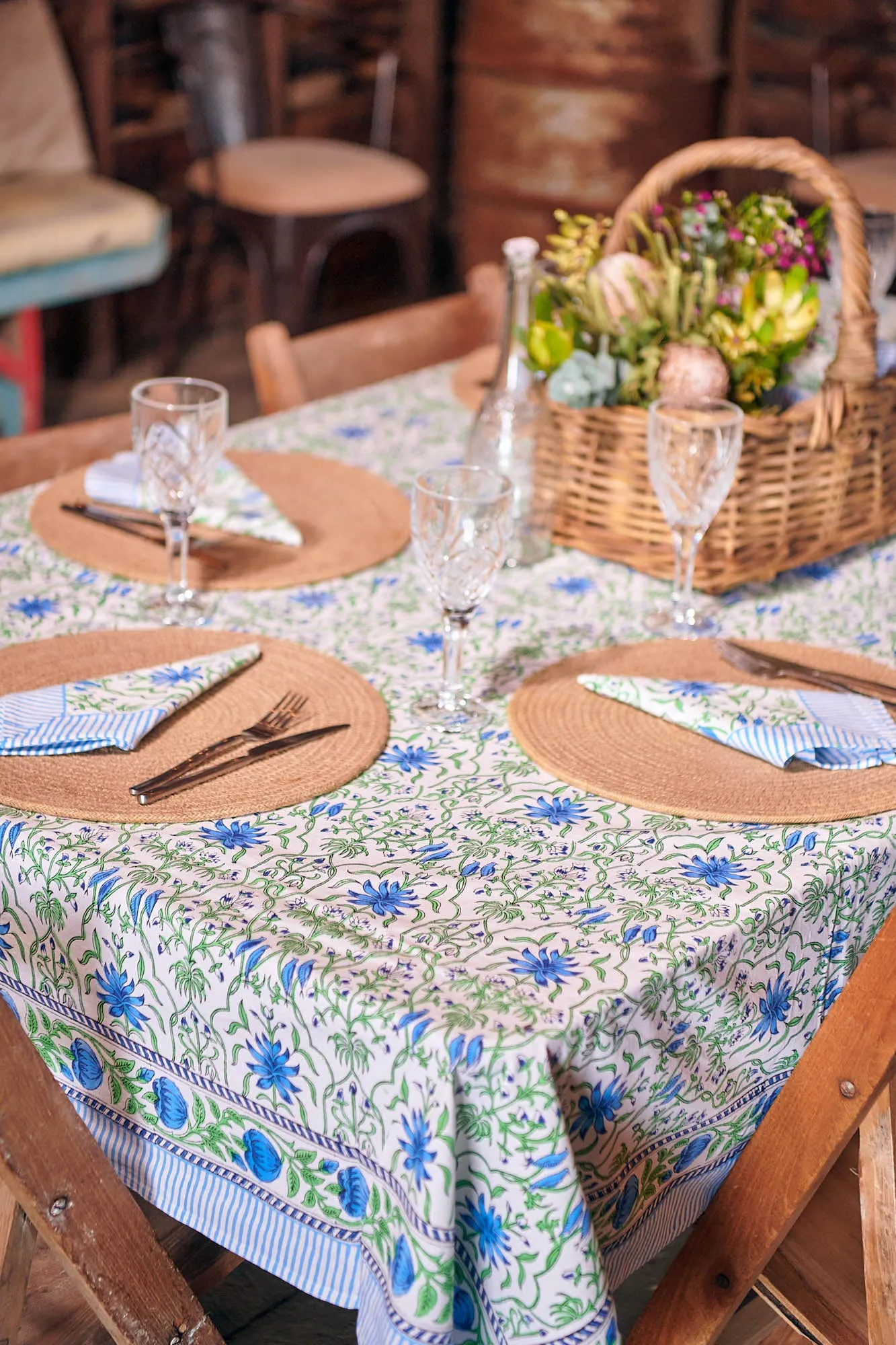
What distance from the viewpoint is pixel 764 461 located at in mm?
1426

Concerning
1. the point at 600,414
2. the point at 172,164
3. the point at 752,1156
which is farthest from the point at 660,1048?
the point at 172,164

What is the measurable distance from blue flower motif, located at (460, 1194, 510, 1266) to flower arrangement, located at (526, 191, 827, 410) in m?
0.83

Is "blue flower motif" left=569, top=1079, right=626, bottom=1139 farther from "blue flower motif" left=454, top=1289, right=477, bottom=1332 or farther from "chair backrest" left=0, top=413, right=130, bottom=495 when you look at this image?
"chair backrest" left=0, top=413, right=130, bottom=495

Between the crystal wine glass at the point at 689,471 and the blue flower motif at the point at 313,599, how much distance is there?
0.98 ft

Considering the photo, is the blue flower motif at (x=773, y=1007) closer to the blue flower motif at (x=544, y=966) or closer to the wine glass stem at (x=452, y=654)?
the blue flower motif at (x=544, y=966)

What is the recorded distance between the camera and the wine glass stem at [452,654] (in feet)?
3.88

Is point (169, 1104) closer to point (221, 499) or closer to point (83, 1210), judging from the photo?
point (83, 1210)

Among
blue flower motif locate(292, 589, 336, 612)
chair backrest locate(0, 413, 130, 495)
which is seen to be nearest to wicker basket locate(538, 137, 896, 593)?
blue flower motif locate(292, 589, 336, 612)

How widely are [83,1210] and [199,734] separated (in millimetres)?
371

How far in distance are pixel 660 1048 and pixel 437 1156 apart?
168 millimetres

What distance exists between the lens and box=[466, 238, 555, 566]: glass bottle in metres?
1.49

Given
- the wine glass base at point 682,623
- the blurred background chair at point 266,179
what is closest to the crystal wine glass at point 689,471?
the wine glass base at point 682,623

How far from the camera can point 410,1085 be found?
0.82m

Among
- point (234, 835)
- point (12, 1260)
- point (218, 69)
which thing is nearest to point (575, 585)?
point (234, 835)
